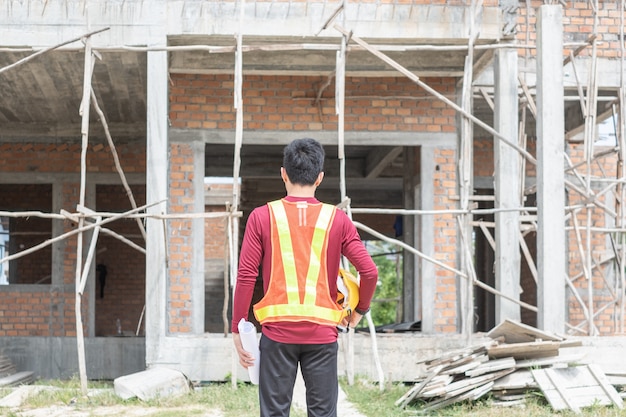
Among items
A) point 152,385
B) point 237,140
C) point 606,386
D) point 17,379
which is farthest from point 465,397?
point 17,379

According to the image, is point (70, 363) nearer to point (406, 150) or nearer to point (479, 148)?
point (406, 150)

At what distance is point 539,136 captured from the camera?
849 centimetres

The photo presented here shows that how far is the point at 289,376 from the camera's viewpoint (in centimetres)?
376

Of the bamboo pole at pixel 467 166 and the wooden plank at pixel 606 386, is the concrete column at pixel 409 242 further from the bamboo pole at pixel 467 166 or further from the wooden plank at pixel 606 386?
the wooden plank at pixel 606 386

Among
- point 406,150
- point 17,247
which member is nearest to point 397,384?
point 406,150

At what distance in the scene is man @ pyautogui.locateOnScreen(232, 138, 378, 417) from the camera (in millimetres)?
3736

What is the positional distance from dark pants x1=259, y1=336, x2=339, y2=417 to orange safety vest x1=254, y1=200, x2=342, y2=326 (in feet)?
→ 0.41

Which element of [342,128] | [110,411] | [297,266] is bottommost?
[110,411]

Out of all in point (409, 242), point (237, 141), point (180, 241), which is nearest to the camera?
point (237, 141)

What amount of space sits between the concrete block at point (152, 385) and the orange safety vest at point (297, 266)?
14.4 ft

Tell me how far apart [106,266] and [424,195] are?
8494 millimetres

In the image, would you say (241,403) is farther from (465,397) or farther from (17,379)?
(17,379)

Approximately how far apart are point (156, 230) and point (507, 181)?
139 inches

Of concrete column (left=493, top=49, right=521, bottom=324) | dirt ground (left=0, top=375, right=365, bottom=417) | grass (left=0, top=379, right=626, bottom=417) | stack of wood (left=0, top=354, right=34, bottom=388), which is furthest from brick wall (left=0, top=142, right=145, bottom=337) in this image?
concrete column (left=493, top=49, right=521, bottom=324)
